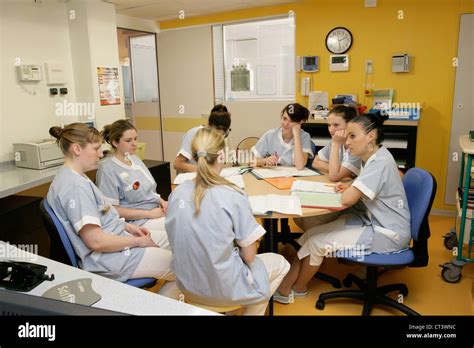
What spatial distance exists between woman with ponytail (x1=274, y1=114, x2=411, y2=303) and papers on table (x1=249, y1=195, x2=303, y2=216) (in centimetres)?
29

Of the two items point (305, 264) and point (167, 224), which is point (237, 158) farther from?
point (167, 224)

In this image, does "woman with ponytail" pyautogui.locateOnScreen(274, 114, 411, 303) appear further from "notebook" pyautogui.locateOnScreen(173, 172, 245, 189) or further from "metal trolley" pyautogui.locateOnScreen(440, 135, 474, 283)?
"metal trolley" pyautogui.locateOnScreen(440, 135, 474, 283)

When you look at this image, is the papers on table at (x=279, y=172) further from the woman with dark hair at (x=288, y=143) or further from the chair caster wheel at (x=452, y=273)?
the chair caster wheel at (x=452, y=273)

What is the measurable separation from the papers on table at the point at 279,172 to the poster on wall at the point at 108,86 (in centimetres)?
205

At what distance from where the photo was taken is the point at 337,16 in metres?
4.22

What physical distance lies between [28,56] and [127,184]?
2.06m

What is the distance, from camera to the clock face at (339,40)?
422 centimetres

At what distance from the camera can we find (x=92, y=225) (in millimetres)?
1767

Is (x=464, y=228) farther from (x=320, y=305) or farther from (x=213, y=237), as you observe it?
(x=213, y=237)

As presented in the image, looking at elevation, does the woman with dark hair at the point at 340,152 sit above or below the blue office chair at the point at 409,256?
above

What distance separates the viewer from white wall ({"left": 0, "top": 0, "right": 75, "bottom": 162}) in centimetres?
335

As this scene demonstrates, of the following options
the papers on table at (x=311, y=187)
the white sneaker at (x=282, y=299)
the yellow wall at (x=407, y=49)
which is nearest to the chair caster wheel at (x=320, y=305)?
the white sneaker at (x=282, y=299)
